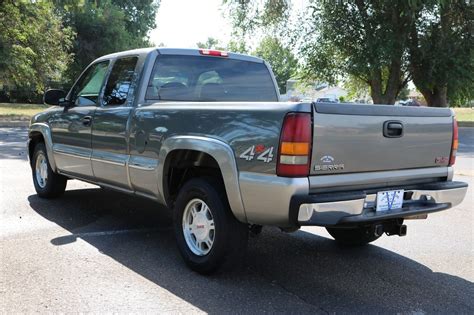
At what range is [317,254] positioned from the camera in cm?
497

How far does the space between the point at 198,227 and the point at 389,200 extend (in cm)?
159

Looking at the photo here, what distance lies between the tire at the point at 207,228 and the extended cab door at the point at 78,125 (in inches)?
69.4

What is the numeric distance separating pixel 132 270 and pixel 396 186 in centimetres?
232

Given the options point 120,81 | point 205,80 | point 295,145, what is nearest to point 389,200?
point 295,145

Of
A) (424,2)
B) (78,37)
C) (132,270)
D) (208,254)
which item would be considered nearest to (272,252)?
(208,254)

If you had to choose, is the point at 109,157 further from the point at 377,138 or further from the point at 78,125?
the point at 377,138

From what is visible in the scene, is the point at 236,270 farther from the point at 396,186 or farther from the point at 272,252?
the point at 396,186

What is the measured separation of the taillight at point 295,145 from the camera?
137 inches

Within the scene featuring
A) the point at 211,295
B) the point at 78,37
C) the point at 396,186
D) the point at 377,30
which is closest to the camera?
the point at 211,295

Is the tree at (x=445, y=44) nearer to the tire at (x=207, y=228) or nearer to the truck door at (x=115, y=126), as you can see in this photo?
the truck door at (x=115, y=126)

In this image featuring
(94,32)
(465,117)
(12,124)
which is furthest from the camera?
(465,117)

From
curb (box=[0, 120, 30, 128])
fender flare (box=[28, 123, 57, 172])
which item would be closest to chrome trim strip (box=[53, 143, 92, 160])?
fender flare (box=[28, 123, 57, 172])

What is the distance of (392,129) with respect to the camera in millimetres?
3961

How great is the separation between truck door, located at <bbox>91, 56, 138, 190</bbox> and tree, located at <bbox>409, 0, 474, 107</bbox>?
69.2ft
